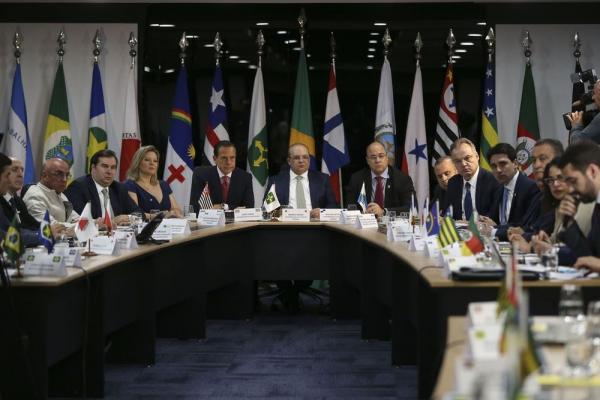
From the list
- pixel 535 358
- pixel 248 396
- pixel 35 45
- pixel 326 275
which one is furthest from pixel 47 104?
pixel 535 358

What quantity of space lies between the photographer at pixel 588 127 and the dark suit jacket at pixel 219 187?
3.07 m

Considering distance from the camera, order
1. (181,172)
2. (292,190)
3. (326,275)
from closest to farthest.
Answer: (326,275)
(292,190)
(181,172)

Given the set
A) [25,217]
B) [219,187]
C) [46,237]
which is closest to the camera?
[46,237]

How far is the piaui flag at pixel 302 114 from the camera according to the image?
9.91m

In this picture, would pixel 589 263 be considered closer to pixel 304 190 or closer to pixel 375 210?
pixel 375 210

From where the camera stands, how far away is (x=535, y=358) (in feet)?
7.71

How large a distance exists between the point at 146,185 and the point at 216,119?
199cm

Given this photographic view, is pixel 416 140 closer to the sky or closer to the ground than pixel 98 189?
closer to the sky

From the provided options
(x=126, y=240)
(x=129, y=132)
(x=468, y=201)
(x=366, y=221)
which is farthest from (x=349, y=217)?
(x=129, y=132)

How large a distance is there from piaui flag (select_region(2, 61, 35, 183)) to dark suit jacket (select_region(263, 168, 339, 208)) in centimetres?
245

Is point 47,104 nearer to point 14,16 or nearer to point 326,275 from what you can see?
point 14,16

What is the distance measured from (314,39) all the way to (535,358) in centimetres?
801

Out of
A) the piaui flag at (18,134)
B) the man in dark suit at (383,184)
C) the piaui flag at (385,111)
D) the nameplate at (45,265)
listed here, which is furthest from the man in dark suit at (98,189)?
the piaui flag at (385,111)

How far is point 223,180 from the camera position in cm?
855
